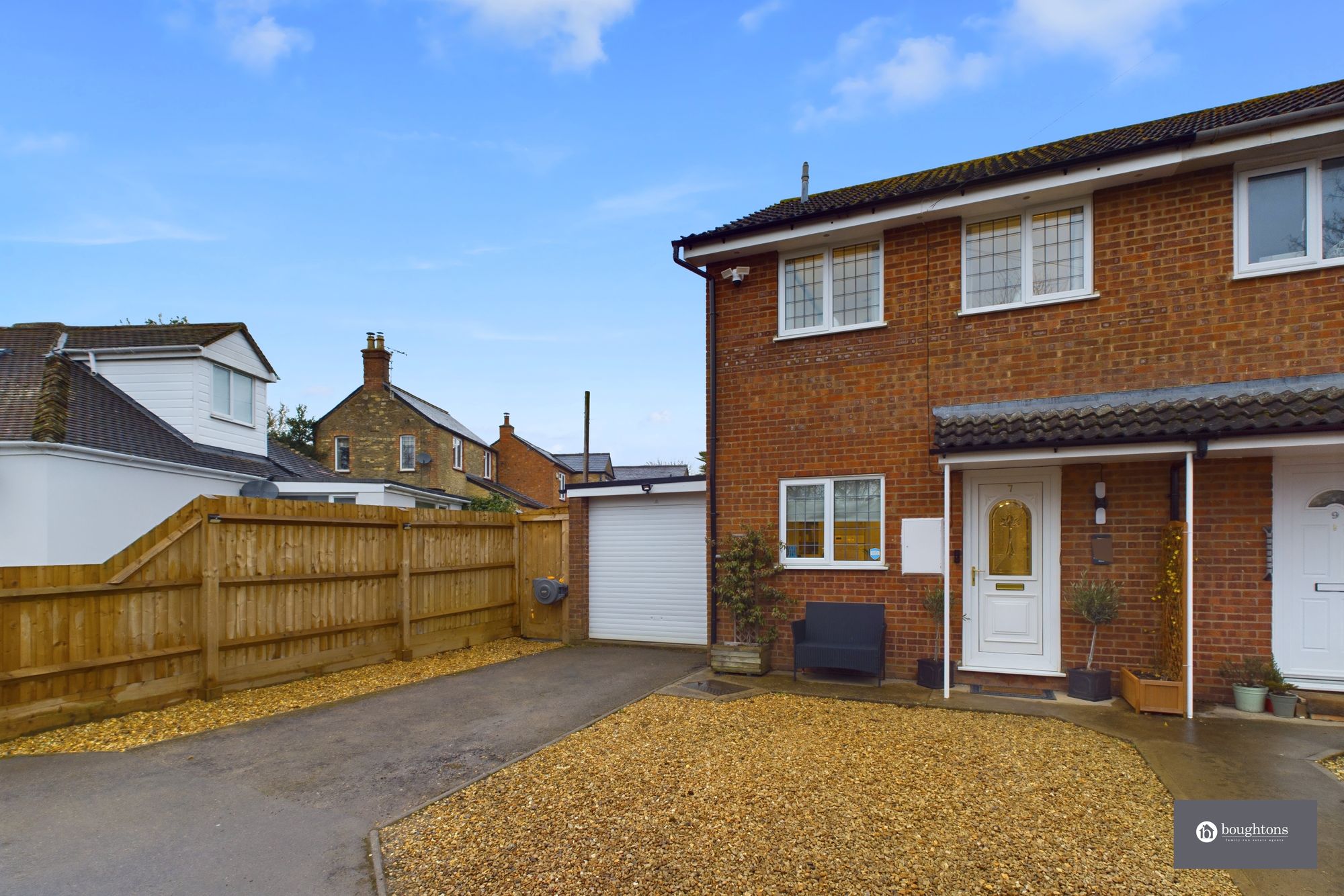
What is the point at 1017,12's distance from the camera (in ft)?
28.8

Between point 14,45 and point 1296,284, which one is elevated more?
point 14,45

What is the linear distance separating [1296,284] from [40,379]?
19881 mm

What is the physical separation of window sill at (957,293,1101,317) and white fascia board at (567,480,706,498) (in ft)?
15.2

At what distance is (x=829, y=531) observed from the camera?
9.06 m

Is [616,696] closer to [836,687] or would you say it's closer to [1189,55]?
[836,687]

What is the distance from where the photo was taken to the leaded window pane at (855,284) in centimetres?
914

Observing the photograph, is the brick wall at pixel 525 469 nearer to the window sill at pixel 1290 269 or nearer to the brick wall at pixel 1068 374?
the brick wall at pixel 1068 374

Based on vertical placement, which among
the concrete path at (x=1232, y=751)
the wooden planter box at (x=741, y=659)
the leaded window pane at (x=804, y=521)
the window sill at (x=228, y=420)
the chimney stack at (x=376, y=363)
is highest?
the chimney stack at (x=376, y=363)

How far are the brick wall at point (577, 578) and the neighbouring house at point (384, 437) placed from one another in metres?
18.4

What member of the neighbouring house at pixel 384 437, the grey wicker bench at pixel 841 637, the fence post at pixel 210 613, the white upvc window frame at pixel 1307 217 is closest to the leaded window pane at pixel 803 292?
the grey wicker bench at pixel 841 637

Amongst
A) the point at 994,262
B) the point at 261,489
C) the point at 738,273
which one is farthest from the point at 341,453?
the point at 994,262

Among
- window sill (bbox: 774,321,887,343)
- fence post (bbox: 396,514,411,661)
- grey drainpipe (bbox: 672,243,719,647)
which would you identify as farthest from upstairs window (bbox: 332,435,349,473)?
window sill (bbox: 774,321,887,343)

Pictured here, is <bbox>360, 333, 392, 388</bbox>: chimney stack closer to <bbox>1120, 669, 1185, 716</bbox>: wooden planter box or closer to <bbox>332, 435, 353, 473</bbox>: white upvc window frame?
<bbox>332, 435, 353, 473</bbox>: white upvc window frame

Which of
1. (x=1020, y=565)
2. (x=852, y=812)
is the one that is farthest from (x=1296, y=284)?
A: (x=852, y=812)
